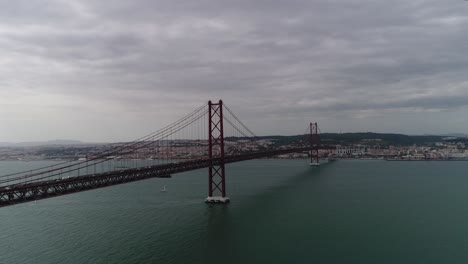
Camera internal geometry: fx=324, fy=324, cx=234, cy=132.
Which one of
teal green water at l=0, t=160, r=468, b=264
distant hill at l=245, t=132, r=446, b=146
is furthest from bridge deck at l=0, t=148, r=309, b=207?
distant hill at l=245, t=132, r=446, b=146

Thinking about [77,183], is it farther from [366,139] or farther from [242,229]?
[366,139]

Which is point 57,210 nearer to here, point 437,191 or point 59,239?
point 59,239

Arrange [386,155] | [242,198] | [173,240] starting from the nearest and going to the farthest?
1. [173,240]
2. [242,198]
3. [386,155]

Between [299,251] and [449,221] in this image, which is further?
[449,221]

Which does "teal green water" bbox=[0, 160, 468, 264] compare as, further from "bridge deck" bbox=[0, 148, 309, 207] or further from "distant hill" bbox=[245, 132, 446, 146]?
"distant hill" bbox=[245, 132, 446, 146]

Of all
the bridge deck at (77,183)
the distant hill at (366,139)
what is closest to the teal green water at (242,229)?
the bridge deck at (77,183)

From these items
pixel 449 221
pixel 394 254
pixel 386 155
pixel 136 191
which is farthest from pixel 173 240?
pixel 386 155

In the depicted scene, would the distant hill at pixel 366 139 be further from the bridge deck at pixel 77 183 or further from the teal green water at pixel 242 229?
the bridge deck at pixel 77 183

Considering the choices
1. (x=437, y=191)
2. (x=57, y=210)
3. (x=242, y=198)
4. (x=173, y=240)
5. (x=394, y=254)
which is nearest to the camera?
(x=394, y=254)
